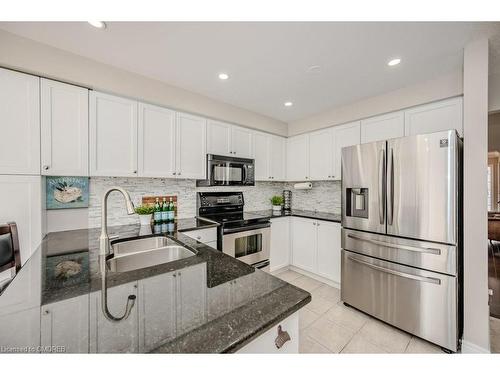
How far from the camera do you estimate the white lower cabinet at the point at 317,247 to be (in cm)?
279

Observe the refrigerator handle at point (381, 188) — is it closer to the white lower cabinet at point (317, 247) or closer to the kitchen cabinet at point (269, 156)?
the white lower cabinet at point (317, 247)

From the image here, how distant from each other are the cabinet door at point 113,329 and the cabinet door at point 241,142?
2516 millimetres

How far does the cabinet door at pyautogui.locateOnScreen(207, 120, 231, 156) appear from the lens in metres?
2.81

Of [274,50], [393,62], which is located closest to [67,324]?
[274,50]

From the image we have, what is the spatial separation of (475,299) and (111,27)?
345 cm

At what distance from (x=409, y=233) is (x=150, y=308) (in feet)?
6.89

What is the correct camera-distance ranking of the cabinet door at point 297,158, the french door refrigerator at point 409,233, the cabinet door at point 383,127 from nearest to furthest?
the french door refrigerator at point 409,233, the cabinet door at point 383,127, the cabinet door at point 297,158

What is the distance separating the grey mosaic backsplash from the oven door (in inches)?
29.2

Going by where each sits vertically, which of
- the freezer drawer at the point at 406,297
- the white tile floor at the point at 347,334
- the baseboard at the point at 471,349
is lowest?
the white tile floor at the point at 347,334

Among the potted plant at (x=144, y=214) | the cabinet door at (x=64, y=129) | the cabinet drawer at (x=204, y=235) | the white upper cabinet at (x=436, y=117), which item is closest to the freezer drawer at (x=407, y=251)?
the white upper cabinet at (x=436, y=117)

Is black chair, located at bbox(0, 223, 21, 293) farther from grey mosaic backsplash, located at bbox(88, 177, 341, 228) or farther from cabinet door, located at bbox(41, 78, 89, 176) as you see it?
grey mosaic backsplash, located at bbox(88, 177, 341, 228)

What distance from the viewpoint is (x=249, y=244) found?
276 cm

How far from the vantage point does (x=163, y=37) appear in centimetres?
162
